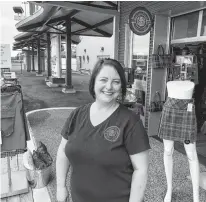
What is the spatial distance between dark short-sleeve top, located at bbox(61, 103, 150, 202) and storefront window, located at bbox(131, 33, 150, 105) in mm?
3558

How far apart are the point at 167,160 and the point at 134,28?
246cm

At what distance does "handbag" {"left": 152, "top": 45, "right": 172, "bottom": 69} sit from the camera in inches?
163

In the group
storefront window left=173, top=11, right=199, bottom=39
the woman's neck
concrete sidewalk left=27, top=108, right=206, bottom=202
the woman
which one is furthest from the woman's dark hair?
storefront window left=173, top=11, right=199, bottom=39

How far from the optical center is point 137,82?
4973 mm

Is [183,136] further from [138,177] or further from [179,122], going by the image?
[138,177]

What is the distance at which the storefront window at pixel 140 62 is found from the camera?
A: 4.62 metres

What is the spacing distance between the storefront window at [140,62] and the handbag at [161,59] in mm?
380

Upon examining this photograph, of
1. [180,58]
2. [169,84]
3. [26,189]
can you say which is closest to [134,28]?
[180,58]

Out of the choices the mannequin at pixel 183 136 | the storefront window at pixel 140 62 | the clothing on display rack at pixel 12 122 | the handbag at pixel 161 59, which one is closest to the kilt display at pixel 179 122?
the mannequin at pixel 183 136

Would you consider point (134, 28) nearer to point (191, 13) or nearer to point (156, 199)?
point (191, 13)

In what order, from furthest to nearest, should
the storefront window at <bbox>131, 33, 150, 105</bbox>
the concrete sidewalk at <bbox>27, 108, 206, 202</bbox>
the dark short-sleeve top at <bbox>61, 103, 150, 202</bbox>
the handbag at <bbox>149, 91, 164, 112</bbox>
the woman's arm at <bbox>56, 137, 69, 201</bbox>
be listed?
the storefront window at <bbox>131, 33, 150, 105</bbox>, the handbag at <bbox>149, 91, 164, 112</bbox>, the concrete sidewalk at <bbox>27, 108, 206, 202</bbox>, the woman's arm at <bbox>56, 137, 69, 201</bbox>, the dark short-sleeve top at <bbox>61, 103, 150, 202</bbox>

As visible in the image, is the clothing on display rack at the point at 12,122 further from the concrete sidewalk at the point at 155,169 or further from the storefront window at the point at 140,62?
the storefront window at the point at 140,62

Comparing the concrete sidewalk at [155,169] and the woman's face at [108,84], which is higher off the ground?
the woman's face at [108,84]

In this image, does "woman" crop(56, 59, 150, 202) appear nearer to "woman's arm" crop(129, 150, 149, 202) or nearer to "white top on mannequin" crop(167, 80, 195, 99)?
"woman's arm" crop(129, 150, 149, 202)
